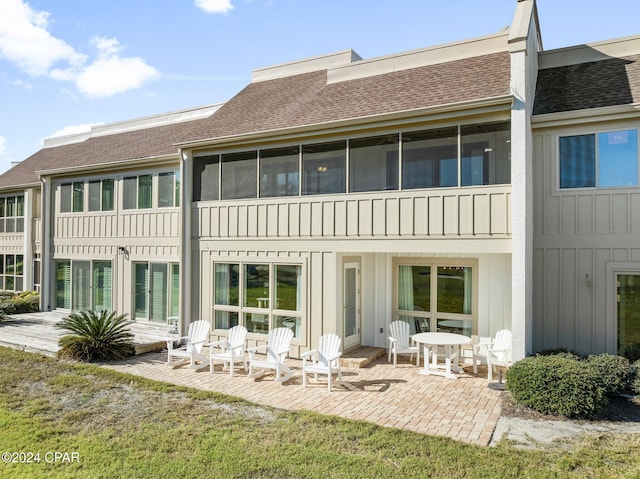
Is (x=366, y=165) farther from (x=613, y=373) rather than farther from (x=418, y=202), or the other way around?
(x=613, y=373)

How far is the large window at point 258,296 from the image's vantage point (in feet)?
34.3

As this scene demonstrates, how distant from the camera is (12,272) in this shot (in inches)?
741

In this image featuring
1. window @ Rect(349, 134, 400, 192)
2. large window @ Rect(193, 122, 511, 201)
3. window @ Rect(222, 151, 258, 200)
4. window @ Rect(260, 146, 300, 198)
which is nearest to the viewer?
large window @ Rect(193, 122, 511, 201)

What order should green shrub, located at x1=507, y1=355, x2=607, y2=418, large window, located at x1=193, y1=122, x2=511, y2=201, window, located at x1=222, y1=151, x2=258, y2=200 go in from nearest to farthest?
green shrub, located at x1=507, y1=355, x2=607, y2=418 → large window, located at x1=193, y1=122, x2=511, y2=201 → window, located at x1=222, y1=151, x2=258, y2=200

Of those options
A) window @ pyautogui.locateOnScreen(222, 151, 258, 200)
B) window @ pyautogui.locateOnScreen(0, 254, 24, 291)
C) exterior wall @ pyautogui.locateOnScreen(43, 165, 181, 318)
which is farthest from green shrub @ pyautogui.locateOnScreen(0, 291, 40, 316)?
window @ pyautogui.locateOnScreen(222, 151, 258, 200)

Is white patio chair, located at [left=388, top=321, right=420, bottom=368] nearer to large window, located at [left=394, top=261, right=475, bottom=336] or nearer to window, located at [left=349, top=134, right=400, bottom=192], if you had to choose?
large window, located at [left=394, top=261, right=475, bottom=336]

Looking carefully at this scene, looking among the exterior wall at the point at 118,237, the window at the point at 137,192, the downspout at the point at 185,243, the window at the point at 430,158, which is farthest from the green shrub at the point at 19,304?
the window at the point at 430,158

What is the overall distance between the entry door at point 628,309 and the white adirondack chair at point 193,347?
8.51 meters

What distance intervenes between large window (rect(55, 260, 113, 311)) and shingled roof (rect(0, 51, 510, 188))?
350cm

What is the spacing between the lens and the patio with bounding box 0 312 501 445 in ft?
21.2

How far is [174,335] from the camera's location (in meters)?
11.9

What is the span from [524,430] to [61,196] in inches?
635

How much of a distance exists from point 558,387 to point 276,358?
4845 mm

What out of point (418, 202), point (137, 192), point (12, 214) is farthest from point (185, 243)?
point (12, 214)
